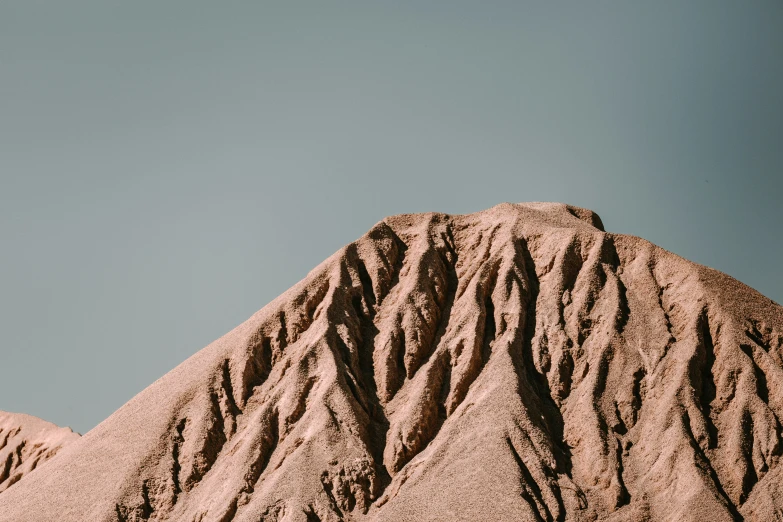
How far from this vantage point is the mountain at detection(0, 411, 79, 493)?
270 feet

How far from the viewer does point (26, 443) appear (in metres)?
86.9

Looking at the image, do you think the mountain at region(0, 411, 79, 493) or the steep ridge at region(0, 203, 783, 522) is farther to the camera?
the mountain at region(0, 411, 79, 493)

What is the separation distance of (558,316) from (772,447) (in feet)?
47.0

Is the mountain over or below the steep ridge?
over

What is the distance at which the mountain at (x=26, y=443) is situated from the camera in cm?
8231

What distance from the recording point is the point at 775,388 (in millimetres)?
49906

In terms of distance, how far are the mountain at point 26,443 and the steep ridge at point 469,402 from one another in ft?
92.3

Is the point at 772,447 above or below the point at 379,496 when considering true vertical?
below

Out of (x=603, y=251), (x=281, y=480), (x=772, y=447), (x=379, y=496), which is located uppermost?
(x=603, y=251)

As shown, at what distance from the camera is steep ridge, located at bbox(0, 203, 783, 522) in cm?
4559

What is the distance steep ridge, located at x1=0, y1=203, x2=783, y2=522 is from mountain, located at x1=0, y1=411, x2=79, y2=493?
28139 mm

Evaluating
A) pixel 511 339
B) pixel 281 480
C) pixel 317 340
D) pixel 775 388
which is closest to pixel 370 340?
pixel 317 340

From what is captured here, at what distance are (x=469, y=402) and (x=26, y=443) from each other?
179 ft

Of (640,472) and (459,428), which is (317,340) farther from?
(640,472)
